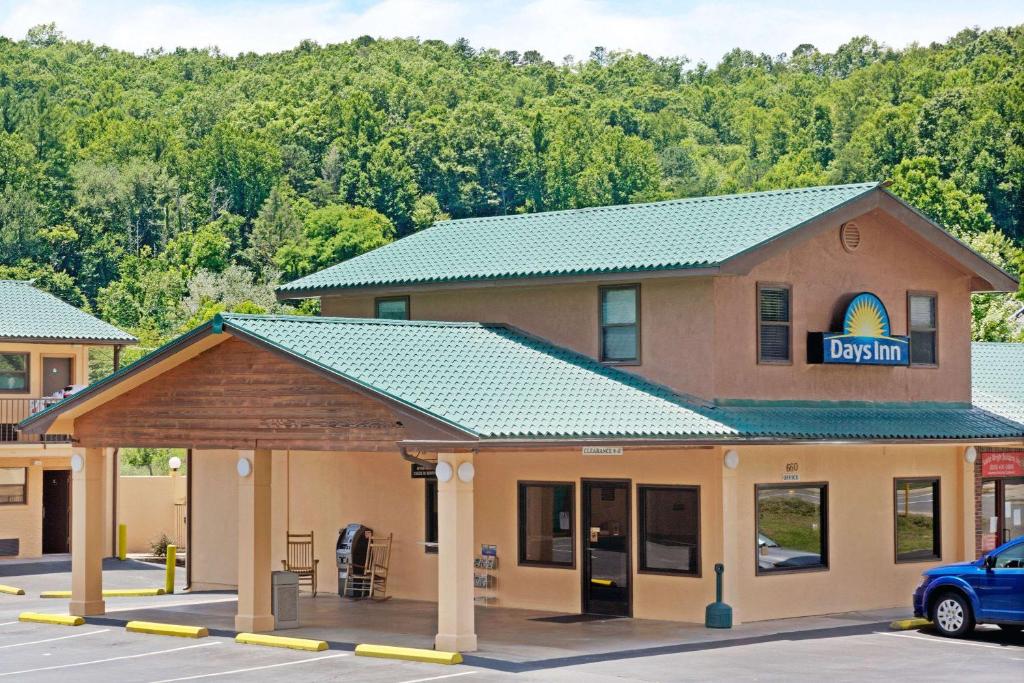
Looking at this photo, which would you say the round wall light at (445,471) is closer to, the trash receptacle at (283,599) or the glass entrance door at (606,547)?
the trash receptacle at (283,599)

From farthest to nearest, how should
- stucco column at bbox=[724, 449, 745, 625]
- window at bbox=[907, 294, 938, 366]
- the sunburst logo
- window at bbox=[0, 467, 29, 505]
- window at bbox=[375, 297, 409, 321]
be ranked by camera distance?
window at bbox=[0, 467, 29, 505], window at bbox=[375, 297, 409, 321], window at bbox=[907, 294, 938, 366], the sunburst logo, stucco column at bbox=[724, 449, 745, 625]

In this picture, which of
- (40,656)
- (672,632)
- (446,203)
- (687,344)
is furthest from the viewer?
(446,203)

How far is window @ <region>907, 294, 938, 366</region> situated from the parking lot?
5.63 metres

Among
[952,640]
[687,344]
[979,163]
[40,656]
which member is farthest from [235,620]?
[979,163]

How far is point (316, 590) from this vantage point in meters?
31.1

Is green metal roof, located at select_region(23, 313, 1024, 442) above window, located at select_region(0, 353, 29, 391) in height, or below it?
below

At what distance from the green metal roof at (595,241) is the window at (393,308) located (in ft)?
1.51

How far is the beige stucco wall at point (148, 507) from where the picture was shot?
43.1m

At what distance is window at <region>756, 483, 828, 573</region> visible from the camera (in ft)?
85.9

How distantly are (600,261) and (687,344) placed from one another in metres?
2.20

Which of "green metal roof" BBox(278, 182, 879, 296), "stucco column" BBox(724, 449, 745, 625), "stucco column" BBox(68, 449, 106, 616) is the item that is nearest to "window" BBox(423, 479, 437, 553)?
"green metal roof" BBox(278, 182, 879, 296)

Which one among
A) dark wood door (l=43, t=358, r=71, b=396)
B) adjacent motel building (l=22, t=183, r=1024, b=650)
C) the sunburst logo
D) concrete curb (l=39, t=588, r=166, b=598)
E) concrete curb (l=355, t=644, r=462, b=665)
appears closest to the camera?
concrete curb (l=355, t=644, r=462, b=665)

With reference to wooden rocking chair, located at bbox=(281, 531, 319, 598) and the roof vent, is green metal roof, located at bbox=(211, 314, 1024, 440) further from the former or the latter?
wooden rocking chair, located at bbox=(281, 531, 319, 598)

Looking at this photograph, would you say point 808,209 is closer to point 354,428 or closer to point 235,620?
point 354,428
